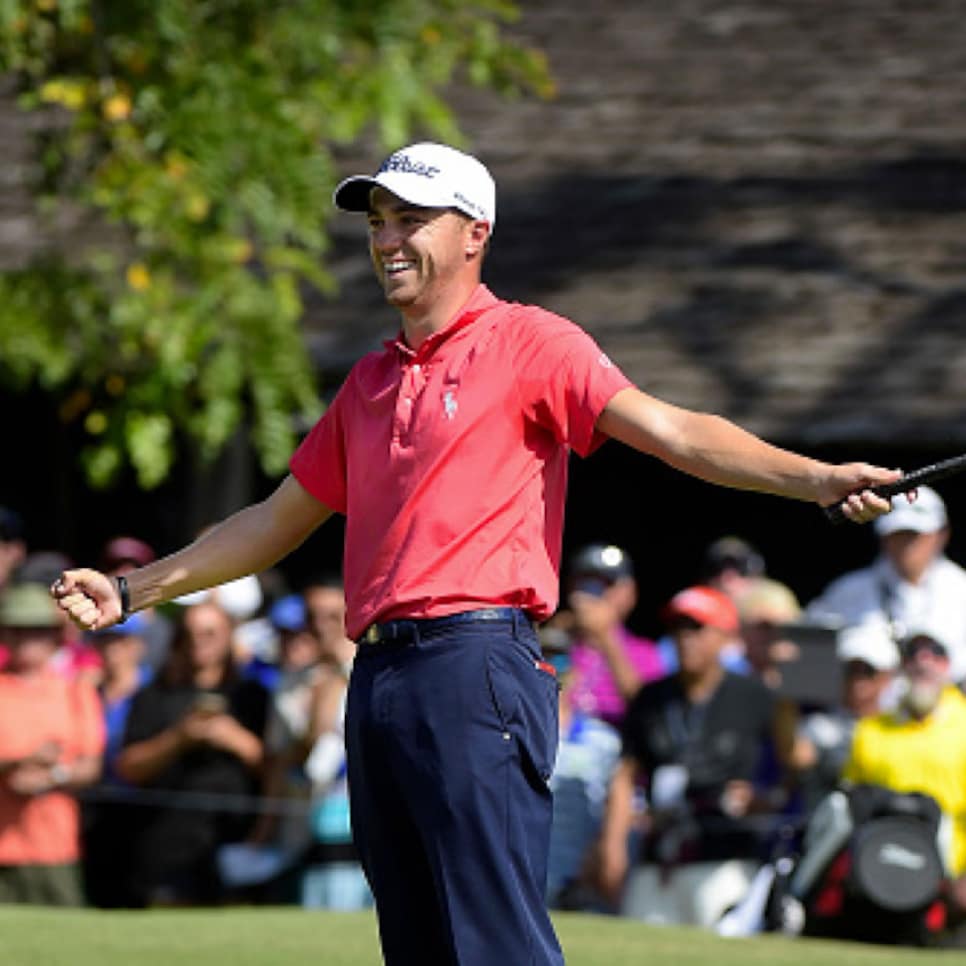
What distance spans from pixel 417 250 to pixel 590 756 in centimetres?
523

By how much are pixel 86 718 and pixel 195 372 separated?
1.59 meters

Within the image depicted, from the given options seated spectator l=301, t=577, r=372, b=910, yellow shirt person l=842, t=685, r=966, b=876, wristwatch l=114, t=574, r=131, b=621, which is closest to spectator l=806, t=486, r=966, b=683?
yellow shirt person l=842, t=685, r=966, b=876

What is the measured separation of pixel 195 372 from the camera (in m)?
10.6

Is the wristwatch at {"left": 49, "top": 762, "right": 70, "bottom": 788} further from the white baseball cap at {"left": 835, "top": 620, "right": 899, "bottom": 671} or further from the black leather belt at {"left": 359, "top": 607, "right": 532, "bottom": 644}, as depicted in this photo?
the black leather belt at {"left": 359, "top": 607, "right": 532, "bottom": 644}

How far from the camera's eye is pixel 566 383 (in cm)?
498

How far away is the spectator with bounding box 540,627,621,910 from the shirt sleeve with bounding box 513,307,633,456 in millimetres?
4882

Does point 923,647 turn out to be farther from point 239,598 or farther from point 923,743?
point 239,598

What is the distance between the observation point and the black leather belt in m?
4.92

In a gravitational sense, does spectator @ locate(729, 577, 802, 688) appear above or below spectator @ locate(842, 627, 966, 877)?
above

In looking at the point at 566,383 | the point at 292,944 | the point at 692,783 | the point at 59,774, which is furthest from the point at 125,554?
the point at 566,383

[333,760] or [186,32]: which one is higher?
[186,32]

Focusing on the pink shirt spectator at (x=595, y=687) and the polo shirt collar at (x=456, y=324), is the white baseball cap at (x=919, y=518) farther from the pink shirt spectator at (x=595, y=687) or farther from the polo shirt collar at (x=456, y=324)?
the polo shirt collar at (x=456, y=324)

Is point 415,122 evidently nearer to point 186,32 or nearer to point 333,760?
point 186,32

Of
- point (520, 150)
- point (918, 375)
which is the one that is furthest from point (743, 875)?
point (520, 150)
